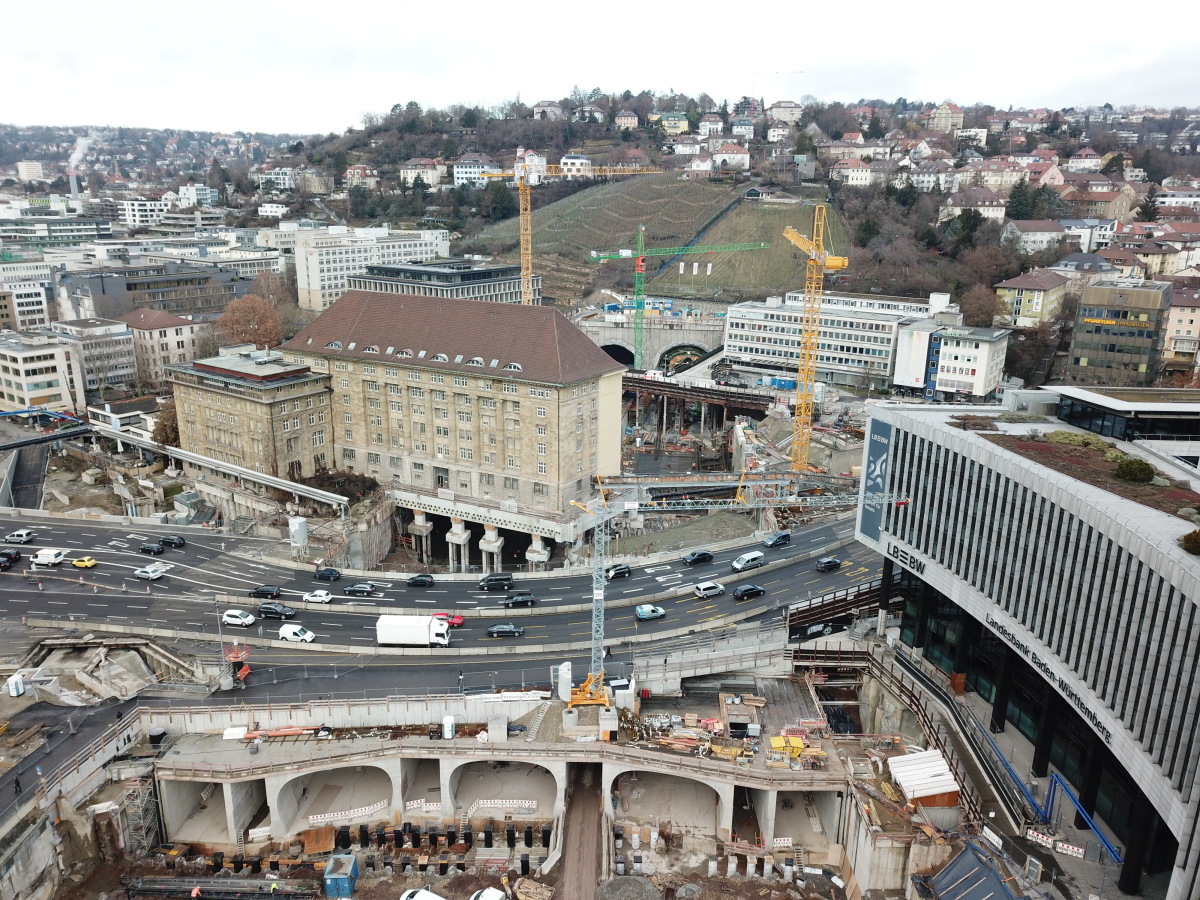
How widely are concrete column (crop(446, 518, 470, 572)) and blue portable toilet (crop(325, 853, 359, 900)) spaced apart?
1612 inches

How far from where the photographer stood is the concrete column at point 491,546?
276ft

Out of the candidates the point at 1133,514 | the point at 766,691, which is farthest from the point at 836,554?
the point at 1133,514

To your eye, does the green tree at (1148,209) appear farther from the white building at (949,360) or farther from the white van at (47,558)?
the white van at (47,558)

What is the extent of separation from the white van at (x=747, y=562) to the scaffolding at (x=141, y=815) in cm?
4475

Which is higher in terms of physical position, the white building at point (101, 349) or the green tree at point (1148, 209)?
the green tree at point (1148, 209)

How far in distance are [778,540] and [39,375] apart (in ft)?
348

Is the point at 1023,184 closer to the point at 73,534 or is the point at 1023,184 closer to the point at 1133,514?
the point at 1133,514

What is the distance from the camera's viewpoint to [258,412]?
8856 cm

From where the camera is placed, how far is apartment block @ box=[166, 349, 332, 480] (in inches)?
3499

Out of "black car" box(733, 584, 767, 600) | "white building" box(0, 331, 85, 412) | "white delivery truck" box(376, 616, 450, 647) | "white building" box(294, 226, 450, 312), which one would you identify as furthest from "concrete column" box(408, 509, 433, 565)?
"white building" box(294, 226, 450, 312)

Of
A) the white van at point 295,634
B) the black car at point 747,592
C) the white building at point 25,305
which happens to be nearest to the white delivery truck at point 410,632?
the white van at point 295,634

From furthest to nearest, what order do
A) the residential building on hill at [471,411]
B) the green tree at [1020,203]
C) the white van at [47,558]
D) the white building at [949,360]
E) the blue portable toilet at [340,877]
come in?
the green tree at [1020,203], the white building at [949,360], the residential building on hill at [471,411], the white van at [47,558], the blue portable toilet at [340,877]

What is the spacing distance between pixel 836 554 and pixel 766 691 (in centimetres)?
2009

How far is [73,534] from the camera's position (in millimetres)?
79125
